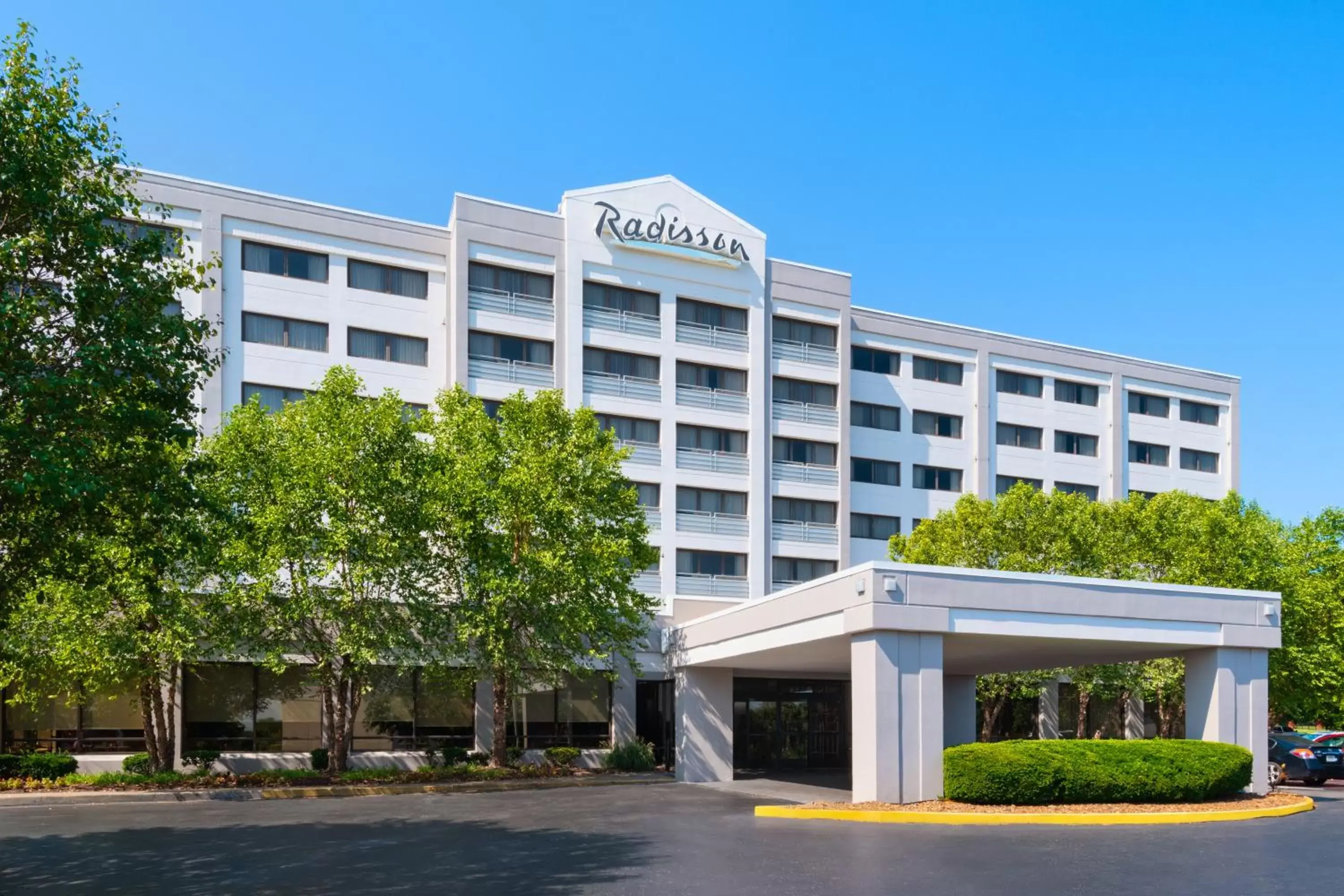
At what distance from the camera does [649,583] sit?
4491 cm

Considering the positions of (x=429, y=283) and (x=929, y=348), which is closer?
(x=429, y=283)

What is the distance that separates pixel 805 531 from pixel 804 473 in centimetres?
231

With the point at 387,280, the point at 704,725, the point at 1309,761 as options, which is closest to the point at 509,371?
the point at 387,280

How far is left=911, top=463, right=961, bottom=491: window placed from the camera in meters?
52.8

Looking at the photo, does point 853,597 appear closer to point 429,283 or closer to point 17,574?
point 17,574

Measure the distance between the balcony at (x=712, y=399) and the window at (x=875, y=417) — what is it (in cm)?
586

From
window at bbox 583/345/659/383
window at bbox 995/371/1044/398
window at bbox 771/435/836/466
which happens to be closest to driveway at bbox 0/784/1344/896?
window at bbox 583/345/659/383

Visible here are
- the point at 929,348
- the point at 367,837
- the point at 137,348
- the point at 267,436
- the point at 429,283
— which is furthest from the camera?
the point at 929,348

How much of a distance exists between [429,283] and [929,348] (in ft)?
73.3

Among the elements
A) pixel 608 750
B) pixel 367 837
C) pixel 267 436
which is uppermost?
pixel 267 436

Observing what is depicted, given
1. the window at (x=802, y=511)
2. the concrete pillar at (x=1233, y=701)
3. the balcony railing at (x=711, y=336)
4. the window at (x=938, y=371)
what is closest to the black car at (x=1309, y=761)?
the concrete pillar at (x=1233, y=701)

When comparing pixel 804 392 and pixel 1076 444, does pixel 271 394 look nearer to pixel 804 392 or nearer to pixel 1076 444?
pixel 804 392

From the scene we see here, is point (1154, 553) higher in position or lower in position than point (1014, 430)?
lower

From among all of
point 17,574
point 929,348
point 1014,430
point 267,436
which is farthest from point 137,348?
point 1014,430
